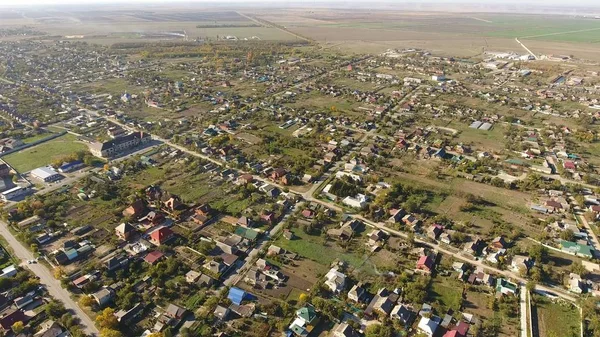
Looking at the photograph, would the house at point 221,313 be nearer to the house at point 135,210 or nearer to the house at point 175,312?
the house at point 175,312

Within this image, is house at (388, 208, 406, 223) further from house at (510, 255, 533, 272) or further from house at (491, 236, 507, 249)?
house at (510, 255, 533, 272)

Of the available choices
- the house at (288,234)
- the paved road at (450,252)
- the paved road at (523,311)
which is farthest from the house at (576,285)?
the house at (288,234)

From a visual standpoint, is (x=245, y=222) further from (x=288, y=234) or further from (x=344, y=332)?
(x=344, y=332)

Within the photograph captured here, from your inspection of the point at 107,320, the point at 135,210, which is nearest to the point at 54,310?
the point at 107,320

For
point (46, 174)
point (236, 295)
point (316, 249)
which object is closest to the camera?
point (236, 295)

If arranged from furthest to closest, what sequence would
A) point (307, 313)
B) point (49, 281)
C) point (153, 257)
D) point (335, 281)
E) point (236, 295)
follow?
point (153, 257) < point (49, 281) < point (335, 281) < point (236, 295) < point (307, 313)

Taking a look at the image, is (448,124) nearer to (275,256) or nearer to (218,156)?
(218,156)
